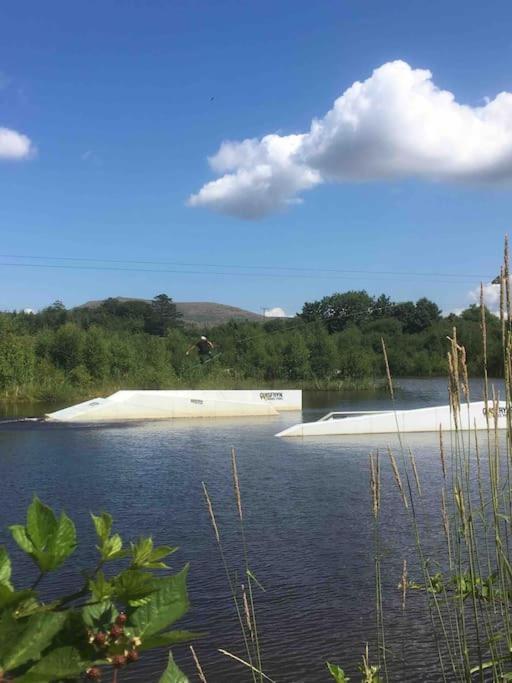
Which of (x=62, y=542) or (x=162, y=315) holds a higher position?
(x=162, y=315)

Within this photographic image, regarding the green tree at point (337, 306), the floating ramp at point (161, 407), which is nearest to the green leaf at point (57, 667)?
the floating ramp at point (161, 407)

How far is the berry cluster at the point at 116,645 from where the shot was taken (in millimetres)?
928

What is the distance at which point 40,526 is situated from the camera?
97 centimetres

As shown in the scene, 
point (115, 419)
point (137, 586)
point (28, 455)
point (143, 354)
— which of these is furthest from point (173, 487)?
point (143, 354)

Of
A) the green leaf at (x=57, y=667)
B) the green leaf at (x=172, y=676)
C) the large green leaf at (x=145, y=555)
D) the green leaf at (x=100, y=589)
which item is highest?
the large green leaf at (x=145, y=555)

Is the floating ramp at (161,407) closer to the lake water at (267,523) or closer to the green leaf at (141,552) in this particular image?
the lake water at (267,523)

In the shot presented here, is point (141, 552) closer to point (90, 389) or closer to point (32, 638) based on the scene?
point (32, 638)

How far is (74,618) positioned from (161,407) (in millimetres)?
Result: 22011

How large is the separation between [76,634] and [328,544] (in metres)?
6.62

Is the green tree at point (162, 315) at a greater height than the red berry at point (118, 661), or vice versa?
the green tree at point (162, 315)

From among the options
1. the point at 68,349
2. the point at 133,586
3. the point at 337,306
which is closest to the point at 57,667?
the point at 133,586

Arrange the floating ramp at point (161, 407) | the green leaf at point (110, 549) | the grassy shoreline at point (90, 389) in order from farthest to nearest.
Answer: the grassy shoreline at point (90, 389)
the floating ramp at point (161, 407)
the green leaf at point (110, 549)

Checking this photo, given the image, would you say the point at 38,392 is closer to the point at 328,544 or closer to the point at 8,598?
the point at 328,544

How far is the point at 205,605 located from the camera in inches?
220
